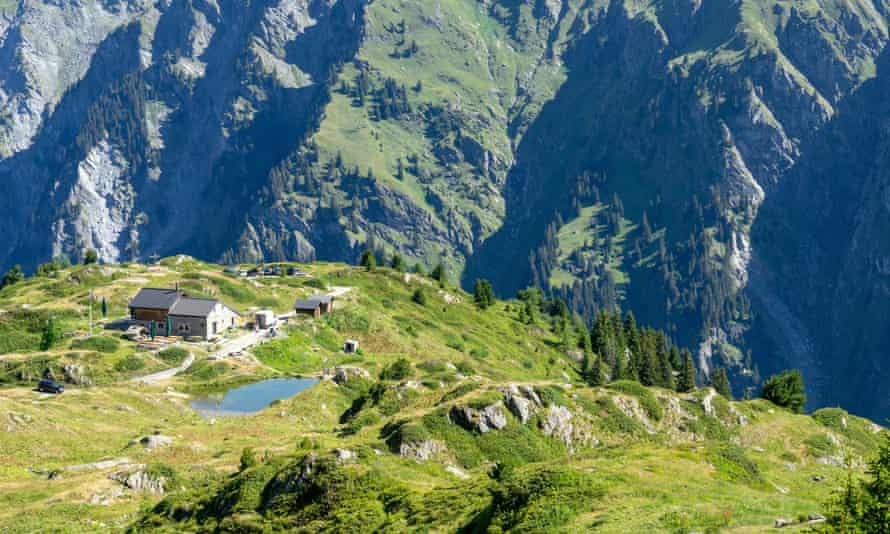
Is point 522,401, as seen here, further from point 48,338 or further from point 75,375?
point 48,338

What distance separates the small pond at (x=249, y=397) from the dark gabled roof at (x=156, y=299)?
91.3 feet

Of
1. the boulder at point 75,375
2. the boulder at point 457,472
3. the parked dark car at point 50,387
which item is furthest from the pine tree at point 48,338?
the boulder at point 457,472

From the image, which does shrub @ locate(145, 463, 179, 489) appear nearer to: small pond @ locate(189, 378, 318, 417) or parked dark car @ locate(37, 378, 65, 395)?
small pond @ locate(189, 378, 318, 417)

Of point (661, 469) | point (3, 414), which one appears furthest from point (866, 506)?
point (3, 414)

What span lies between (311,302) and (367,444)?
7673 centimetres

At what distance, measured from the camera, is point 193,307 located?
370 ft

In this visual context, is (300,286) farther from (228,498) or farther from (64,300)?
(228,498)

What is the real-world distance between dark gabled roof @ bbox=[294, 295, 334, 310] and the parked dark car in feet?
156

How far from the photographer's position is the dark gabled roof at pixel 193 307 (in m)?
112

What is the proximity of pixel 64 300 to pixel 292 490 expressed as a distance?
93.7 metres

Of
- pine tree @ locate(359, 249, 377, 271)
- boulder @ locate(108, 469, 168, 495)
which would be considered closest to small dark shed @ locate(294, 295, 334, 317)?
pine tree @ locate(359, 249, 377, 271)

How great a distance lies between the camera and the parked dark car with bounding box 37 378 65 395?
79.4m

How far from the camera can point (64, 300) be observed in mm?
Answer: 118438

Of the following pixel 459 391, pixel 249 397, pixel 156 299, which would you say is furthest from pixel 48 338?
pixel 459 391
